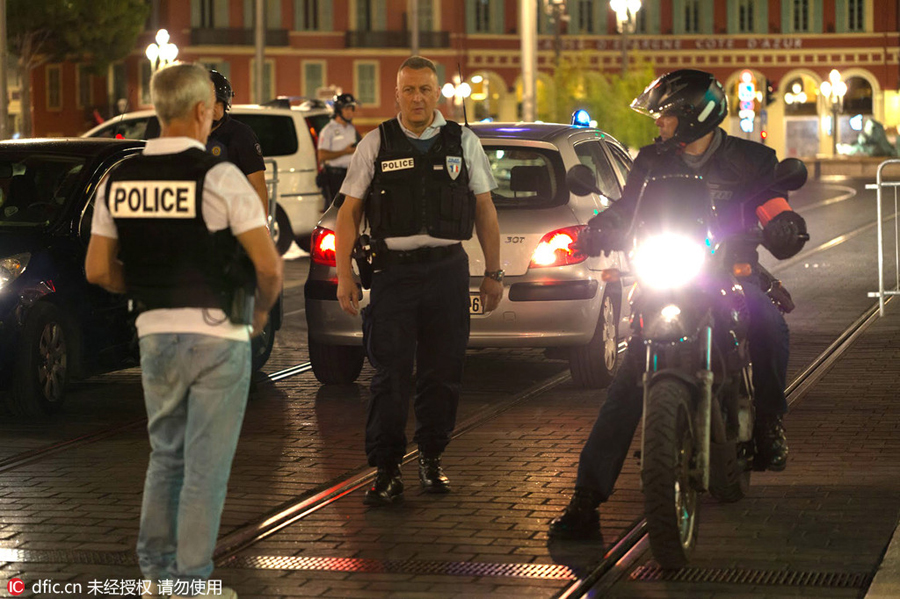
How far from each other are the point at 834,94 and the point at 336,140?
50.9 m

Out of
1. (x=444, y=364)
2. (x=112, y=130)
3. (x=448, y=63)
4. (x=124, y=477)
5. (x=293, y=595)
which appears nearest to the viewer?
(x=293, y=595)

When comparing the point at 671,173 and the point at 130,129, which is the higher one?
the point at 130,129

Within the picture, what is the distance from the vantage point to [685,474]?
19.0 ft

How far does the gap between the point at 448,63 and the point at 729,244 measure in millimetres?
72264

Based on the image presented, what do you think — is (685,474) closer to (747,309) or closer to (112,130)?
(747,309)

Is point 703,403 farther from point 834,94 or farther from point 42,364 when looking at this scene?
point 834,94

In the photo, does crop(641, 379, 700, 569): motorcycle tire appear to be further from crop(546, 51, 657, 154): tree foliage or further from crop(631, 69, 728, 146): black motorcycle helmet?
crop(546, 51, 657, 154): tree foliage

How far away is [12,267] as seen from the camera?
9.24 meters

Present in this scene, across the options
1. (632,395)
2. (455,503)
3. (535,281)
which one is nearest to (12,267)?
(535,281)

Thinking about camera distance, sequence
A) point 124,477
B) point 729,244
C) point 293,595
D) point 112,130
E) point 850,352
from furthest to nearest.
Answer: point 112,130
point 850,352
point 124,477
point 729,244
point 293,595

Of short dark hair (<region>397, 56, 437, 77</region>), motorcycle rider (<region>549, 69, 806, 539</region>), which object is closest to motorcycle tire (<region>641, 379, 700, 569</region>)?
motorcycle rider (<region>549, 69, 806, 539</region>)

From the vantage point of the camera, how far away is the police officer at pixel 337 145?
19562 mm

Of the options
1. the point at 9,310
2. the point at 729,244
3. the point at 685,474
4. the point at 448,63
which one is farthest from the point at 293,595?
the point at 448,63

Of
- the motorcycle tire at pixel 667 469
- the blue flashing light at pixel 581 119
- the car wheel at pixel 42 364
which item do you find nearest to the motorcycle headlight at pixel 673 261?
the motorcycle tire at pixel 667 469
